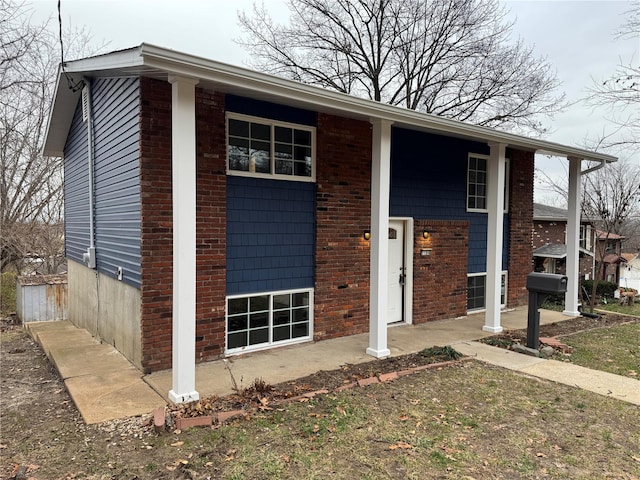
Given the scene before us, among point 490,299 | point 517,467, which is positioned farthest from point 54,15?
point 517,467

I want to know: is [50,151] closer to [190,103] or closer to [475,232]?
[190,103]

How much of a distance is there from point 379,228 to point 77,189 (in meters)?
6.60

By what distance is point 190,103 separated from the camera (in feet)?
13.9

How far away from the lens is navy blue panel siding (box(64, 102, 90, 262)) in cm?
823

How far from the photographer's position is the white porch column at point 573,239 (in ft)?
31.3

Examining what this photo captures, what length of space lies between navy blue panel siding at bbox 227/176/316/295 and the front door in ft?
6.11

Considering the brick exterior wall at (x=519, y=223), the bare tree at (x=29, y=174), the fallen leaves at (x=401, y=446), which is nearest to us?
the fallen leaves at (x=401, y=446)

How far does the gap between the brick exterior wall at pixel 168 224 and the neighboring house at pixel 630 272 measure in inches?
920

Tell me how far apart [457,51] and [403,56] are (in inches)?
81.7

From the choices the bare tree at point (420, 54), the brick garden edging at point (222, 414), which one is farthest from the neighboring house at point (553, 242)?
the brick garden edging at point (222, 414)

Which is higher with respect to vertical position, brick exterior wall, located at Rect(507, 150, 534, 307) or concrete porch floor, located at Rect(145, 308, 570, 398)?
brick exterior wall, located at Rect(507, 150, 534, 307)

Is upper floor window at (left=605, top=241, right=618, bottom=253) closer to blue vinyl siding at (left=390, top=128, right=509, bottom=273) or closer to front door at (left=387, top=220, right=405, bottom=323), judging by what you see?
blue vinyl siding at (left=390, top=128, right=509, bottom=273)

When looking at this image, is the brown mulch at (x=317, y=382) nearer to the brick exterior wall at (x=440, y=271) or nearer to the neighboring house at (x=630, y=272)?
the brick exterior wall at (x=440, y=271)

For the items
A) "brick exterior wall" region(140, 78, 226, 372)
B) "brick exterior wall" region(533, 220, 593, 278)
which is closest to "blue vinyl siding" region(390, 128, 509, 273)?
"brick exterior wall" region(140, 78, 226, 372)
